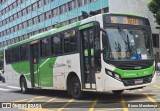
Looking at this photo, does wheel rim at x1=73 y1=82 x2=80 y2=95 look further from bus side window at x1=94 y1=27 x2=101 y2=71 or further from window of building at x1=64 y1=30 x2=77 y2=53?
bus side window at x1=94 y1=27 x2=101 y2=71

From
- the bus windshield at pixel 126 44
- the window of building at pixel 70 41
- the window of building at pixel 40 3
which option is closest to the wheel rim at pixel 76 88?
the window of building at pixel 70 41

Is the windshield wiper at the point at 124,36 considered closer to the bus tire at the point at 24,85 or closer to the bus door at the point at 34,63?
the bus door at the point at 34,63

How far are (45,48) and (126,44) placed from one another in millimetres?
5070

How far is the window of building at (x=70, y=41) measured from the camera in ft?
43.5

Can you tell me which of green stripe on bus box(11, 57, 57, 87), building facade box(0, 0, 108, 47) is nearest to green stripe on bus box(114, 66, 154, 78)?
green stripe on bus box(11, 57, 57, 87)

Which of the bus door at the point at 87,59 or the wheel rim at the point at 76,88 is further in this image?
the wheel rim at the point at 76,88

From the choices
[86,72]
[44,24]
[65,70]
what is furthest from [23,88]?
[44,24]

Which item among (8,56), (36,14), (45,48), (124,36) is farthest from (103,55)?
(36,14)

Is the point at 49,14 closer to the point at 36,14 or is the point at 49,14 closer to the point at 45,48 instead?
the point at 36,14

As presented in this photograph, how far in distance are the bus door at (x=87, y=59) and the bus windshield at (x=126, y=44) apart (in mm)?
754

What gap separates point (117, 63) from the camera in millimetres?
11500

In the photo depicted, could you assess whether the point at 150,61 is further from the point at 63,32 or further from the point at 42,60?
the point at 42,60

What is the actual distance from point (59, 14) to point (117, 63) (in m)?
54.1

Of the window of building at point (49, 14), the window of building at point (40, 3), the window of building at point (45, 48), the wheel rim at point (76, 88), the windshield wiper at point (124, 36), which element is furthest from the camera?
the window of building at point (40, 3)
